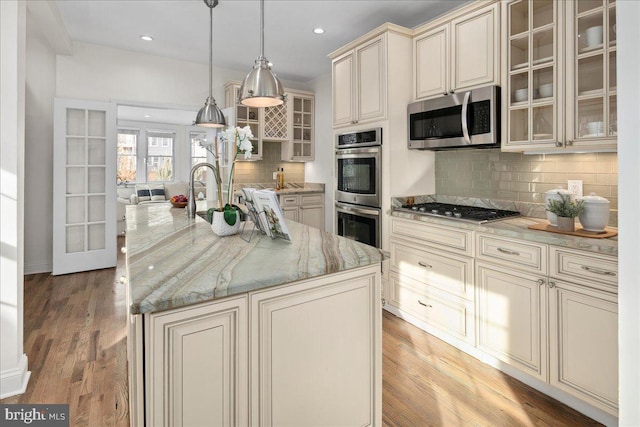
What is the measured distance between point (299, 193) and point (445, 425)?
12.5 feet

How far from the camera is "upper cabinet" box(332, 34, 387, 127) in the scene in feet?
10.1

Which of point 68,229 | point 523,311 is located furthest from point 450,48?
point 68,229

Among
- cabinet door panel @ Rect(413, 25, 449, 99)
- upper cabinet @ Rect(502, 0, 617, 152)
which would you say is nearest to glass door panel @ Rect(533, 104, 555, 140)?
upper cabinet @ Rect(502, 0, 617, 152)

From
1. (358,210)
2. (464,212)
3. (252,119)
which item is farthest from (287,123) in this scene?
(464,212)

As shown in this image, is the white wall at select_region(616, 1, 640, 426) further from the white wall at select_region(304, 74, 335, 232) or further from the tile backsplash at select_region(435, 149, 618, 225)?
the white wall at select_region(304, 74, 335, 232)

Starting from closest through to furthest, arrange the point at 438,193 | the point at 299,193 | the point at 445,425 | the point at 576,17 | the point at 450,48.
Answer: the point at 445,425 < the point at 576,17 < the point at 450,48 < the point at 438,193 < the point at 299,193

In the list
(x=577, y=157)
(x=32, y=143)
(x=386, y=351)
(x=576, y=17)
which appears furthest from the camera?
(x=32, y=143)

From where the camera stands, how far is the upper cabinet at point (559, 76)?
1961mm

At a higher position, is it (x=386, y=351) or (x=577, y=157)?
(x=577, y=157)

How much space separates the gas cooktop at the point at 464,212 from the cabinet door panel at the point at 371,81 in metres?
0.84

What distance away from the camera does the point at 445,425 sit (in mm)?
1763

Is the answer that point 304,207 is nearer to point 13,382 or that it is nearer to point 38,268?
point 38,268

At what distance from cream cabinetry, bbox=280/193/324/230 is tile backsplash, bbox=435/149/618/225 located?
2.31 m

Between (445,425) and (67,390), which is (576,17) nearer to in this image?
(445,425)
